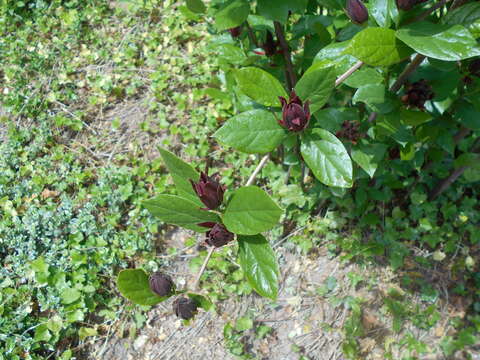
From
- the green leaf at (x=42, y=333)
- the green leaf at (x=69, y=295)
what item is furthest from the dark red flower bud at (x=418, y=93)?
the green leaf at (x=42, y=333)

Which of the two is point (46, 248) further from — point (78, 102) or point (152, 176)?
point (78, 102)

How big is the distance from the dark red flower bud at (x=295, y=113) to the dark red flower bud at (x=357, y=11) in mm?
329

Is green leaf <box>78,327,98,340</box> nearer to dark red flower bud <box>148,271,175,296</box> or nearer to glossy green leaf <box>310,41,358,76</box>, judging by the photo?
dark red flower bud <box>148,271,175,296</box>

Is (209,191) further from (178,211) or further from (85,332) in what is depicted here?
(85,332)

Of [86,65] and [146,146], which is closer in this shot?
[146,146]

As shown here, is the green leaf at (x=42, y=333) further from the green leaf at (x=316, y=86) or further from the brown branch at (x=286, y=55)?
the green leaf at (x=316, y=86)

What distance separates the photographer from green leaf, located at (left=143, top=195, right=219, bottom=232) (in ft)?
2.77

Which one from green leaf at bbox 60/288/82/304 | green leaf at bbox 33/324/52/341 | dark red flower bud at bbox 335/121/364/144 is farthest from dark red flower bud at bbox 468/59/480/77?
green leaf at bbox 33/324/52/341

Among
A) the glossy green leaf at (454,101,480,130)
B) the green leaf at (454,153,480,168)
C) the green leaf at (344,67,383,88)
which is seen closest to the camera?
the green leaf at (344,67,383,88)

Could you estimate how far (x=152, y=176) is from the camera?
8.25ft

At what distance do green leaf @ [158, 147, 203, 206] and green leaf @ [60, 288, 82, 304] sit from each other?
1447 mm

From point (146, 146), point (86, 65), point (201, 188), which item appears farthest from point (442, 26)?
point (86, 65)

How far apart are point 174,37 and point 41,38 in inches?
44.1


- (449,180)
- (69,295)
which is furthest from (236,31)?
(69,295)
